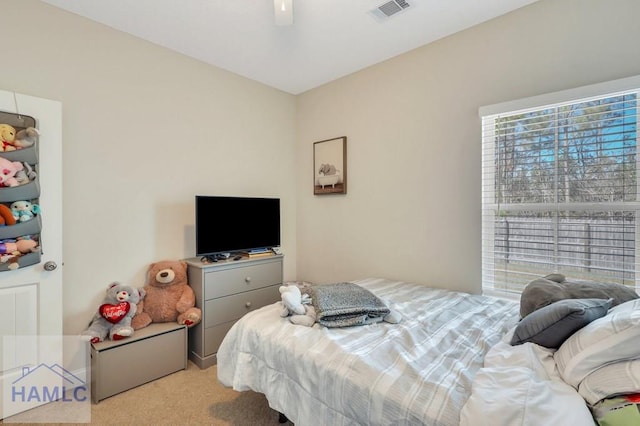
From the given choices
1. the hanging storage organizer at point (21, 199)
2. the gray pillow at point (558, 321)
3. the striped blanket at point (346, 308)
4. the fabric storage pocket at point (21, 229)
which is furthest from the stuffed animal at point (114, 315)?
the gray pillow at point (558, 321)

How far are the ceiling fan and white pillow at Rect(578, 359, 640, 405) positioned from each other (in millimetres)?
2059

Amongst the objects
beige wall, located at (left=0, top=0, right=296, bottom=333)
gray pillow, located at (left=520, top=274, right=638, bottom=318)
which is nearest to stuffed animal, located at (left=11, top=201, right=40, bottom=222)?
beige wall, located at (left=0, top=0, right=296, bottom=333)

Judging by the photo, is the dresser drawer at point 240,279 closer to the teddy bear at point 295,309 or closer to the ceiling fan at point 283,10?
the teddy bear at point 295,309

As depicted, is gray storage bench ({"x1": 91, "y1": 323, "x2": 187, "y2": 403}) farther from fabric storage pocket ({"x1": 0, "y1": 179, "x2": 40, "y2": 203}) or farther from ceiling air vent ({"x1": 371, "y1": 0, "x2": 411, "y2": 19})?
ceiling air vent ({"x1": 371, "y1": 0, "x2": 411, "y2": 19})

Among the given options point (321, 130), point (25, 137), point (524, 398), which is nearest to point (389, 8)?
point (321, 130)

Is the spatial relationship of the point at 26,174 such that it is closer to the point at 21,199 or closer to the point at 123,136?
the point at 21,199

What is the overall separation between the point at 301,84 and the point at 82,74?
1.98 meters

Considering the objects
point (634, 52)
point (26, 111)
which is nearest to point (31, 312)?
point (26, 111)

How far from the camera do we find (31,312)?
1900 mm

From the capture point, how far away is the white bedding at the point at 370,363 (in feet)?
3.49

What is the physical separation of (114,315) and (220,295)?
0.75m

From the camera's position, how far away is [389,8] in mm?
2121

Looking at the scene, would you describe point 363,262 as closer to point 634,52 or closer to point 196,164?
point 196,164

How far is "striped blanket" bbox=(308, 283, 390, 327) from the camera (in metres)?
1.64
